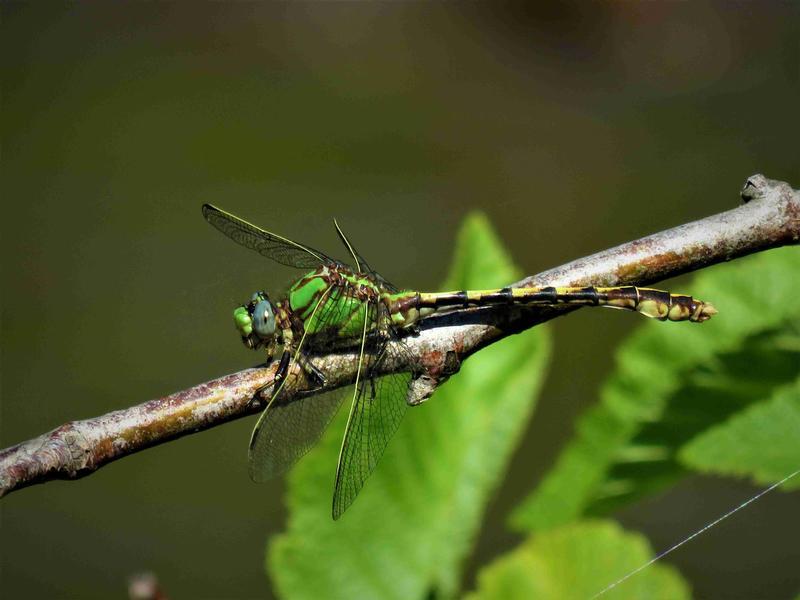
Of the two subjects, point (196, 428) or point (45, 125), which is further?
point (45, 125)

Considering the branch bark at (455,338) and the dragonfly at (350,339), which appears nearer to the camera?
A: the branch bark at (455,338)

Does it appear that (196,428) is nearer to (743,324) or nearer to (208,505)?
(743,324)

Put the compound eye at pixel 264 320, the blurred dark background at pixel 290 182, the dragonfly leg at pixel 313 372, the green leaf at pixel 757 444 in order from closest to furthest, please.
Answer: the green leaf at pixel 757 444 → the dragonfly leg at pixel 313 372 → the compound eye at pixel 264 320 → the blurred dark background at pixel 290 182

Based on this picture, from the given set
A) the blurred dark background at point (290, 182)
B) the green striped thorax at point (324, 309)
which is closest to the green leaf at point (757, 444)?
the green striped thorax at point (324, 309)

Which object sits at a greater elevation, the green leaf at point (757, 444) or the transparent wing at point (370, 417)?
the transparent wing at point (370, 417)

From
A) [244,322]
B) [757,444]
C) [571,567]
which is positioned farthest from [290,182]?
[571,567]

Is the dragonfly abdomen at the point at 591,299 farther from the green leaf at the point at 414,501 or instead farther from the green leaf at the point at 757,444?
the green leaf at the point at 757,444

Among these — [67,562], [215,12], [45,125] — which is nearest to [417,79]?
[215,12]
